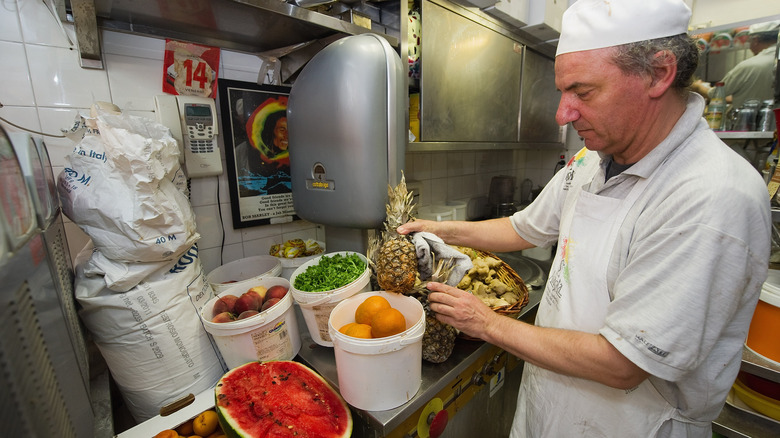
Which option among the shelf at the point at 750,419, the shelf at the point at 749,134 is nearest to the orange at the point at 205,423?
the shelf at the point at 750,419

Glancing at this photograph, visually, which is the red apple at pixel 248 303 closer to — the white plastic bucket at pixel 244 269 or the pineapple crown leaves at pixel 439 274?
the white plastic bucket at pixel 244 269

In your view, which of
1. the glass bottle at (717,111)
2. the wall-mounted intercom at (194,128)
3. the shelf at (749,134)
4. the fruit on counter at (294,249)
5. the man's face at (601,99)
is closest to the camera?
A: the man's face at (601,99)

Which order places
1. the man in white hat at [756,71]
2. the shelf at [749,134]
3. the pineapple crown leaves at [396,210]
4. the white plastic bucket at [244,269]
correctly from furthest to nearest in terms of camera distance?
1. the man in white hat at [756,71]
2. the shelf at [749,134]
3. the white plastic bucket at [244,269]
4. the pineapple crown leaves at [396,210]

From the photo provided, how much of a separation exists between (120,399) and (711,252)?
6.92 ft

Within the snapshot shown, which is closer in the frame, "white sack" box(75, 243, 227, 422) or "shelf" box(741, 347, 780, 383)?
"white sack" box(75, 243, 227, 422)

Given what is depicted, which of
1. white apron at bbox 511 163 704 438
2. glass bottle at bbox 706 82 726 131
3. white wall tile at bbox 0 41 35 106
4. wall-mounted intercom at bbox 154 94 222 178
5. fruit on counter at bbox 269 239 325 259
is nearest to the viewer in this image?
white apron at bbox 511 163 704 438

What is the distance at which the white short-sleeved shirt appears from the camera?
69 cm

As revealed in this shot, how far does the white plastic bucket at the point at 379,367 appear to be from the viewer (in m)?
0.88

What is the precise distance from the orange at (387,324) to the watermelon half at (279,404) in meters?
0.31

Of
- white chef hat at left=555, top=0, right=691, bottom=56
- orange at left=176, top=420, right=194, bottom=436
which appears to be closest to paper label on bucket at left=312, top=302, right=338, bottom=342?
orange at left=176, top=420, right=194, bottom=436

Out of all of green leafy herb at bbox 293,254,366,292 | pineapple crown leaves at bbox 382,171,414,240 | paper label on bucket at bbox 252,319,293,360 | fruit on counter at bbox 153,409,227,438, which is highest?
pineapple crown leaves at bbox 382,171,414,240

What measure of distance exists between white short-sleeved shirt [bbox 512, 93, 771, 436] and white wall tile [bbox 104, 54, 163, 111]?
1.78m

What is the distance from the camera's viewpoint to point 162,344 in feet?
3.67

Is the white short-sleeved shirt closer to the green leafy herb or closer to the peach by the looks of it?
the green leafy herb
